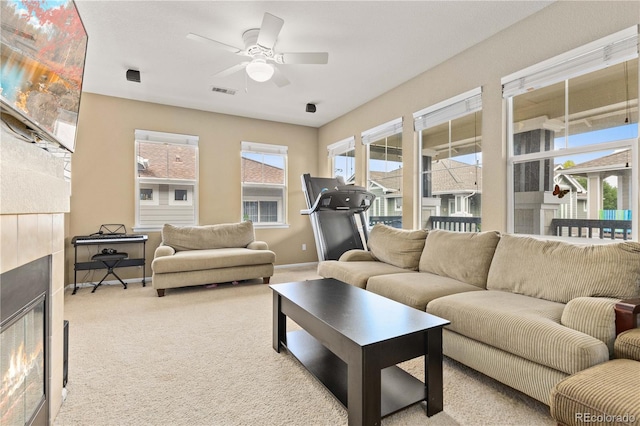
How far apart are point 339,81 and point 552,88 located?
233 centimetres

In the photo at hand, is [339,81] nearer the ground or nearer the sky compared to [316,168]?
nearer the sky

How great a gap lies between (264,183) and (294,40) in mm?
3050

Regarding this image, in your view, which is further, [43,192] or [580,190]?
[580,190]

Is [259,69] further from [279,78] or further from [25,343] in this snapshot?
[25,343]

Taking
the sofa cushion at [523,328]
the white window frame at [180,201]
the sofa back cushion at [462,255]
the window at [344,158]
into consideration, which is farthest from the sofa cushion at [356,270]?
the white window frame at [180,201]

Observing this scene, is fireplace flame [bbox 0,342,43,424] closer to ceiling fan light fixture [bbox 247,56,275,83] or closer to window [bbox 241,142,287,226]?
ceiling fan light fixture [bbox 247,56,275,83]

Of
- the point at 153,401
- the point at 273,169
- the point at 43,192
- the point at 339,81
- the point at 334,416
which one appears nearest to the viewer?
the point at 43,192

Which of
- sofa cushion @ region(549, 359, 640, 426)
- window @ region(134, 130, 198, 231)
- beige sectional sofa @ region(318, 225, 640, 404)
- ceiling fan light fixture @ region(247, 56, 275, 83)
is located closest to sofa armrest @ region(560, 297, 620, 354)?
beige sectional sofa @ region(318, 225, 640, 404)

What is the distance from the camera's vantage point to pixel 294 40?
309 centimetres

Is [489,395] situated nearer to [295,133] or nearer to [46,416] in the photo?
[46,416]

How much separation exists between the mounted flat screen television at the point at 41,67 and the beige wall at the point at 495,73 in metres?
3.36

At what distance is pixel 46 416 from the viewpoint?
1.49 meters

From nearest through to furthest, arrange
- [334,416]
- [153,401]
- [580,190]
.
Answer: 1. [334,416]
2. [153,401]
3. [580,190]

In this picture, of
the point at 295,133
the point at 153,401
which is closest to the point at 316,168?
the point at 295,133
